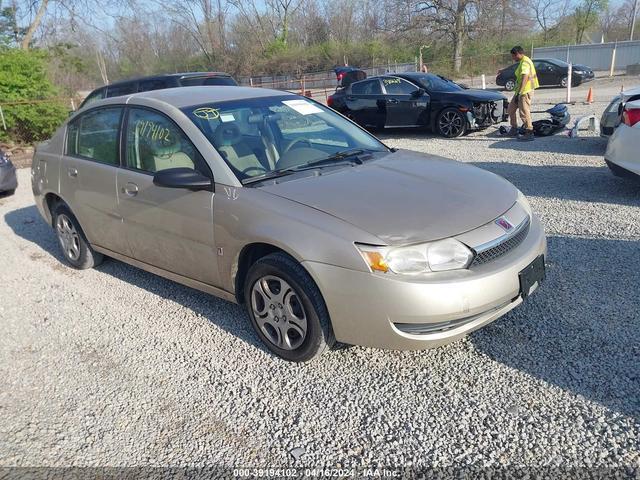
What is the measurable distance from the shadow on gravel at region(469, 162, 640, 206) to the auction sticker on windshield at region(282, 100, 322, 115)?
11.4ft

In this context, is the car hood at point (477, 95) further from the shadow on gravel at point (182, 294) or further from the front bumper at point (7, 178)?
the front bumper at point (7, 178)

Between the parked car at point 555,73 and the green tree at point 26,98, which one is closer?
the green tree at point 26,98

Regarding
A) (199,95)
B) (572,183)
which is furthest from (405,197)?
(572,183)

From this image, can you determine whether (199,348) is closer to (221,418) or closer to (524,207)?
(221,418)

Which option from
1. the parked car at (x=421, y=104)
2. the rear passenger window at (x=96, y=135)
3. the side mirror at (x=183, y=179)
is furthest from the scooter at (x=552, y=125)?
the side mirror at (x=183, y=179)

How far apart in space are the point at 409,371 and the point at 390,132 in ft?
34.8

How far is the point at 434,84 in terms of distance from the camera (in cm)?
1183

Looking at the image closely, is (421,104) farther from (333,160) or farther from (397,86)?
(333,160)

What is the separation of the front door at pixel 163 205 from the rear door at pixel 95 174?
181mm

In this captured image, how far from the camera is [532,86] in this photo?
9844 millimetres

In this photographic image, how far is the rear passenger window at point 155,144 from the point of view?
3660 millimetres

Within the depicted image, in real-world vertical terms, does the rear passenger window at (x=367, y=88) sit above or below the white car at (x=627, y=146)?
above

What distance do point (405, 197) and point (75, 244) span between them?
139 inches

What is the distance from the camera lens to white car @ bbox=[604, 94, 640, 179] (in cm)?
560
